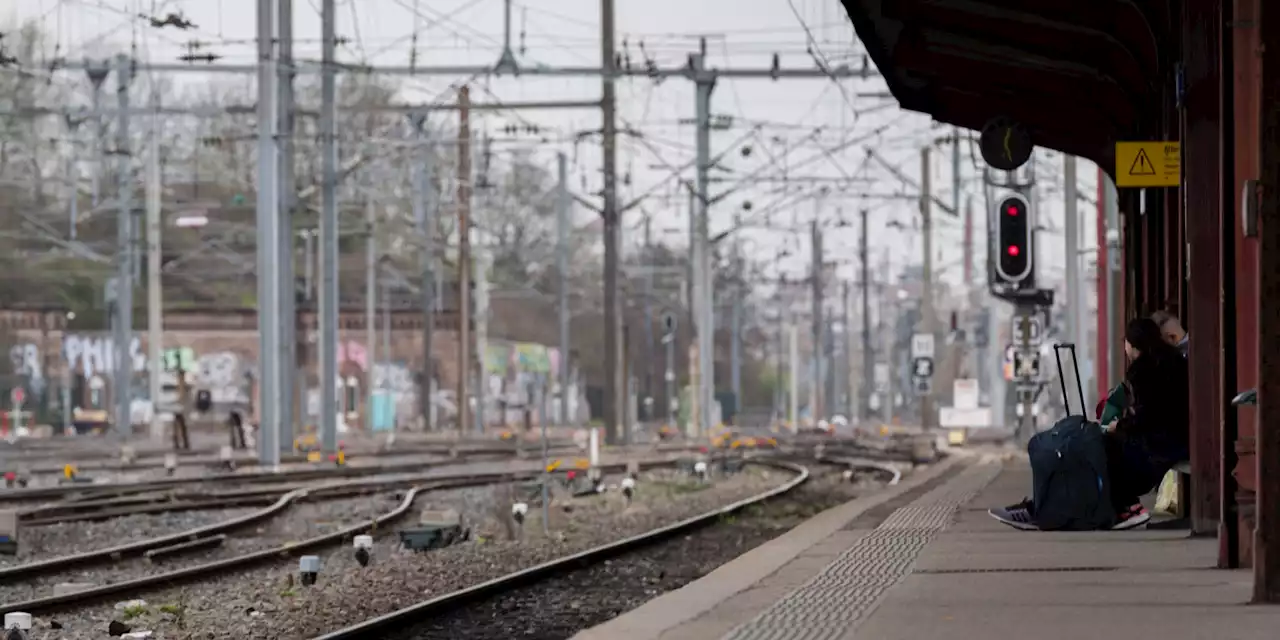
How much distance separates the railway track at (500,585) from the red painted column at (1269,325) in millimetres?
4819

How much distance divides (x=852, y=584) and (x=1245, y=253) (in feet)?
9.46

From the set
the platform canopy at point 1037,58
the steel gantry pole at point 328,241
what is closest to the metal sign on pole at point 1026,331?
the steel gantry pole at point 328,241

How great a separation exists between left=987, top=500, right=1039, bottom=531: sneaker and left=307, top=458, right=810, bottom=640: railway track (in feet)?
11.1

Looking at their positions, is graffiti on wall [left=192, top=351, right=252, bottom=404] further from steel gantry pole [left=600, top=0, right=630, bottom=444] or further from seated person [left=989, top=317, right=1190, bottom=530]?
seated person [left=989, top=317, right=1190, bottom=530]

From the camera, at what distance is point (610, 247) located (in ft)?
166

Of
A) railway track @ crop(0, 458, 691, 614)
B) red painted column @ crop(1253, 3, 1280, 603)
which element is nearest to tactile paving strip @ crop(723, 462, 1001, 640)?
red painted column @ crop(1253, 3, 1280, 603)

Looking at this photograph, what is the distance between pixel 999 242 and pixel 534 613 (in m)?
18.6

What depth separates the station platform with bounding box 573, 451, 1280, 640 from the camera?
9578 mm

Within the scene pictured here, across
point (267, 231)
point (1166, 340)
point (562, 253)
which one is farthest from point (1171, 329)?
point (562, 253)

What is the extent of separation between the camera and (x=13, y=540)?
20.3 meters

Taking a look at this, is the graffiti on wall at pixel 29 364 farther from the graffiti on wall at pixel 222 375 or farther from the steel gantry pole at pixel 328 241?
the steel gantry pole at pixel 328 241

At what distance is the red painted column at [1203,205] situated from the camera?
13414 mm

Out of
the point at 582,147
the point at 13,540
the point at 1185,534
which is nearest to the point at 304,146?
the point at 582,147

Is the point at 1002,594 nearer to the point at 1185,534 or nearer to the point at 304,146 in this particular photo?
the point at 1185,534
